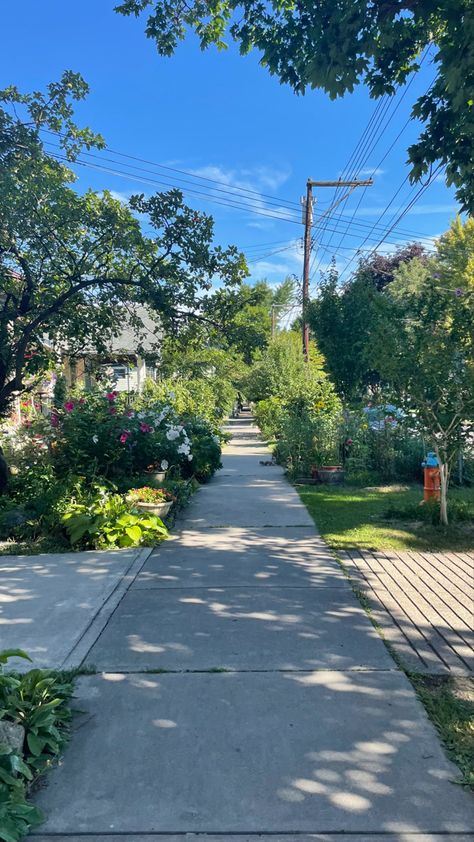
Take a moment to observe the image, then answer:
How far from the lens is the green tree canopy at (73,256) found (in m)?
6.93

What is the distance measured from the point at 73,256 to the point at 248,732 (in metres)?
6.53

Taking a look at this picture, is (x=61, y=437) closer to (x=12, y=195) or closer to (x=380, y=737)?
(x=12, y=195)

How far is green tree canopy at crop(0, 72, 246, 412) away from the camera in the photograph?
6.93 meters

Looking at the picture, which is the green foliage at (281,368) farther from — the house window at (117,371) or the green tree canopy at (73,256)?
the green tree canopy at (73,256)

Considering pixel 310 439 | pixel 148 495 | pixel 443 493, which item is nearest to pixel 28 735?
pixel 148 495

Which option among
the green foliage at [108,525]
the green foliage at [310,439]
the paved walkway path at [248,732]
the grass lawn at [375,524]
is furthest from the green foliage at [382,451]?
the paved walkway path at [248,732]

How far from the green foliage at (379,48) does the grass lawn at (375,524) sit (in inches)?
147

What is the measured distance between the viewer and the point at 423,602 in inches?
188

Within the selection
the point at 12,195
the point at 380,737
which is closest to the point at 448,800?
the point at 380,737

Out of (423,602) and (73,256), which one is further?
(73,256)

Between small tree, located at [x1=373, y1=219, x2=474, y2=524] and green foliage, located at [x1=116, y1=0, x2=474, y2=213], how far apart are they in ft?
7.49

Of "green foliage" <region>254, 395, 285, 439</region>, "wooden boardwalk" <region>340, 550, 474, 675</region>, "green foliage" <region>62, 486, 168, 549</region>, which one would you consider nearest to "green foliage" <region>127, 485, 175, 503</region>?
"green foliage" <region>62, 486, 168, 549</region>

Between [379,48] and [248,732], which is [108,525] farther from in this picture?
[379,48]

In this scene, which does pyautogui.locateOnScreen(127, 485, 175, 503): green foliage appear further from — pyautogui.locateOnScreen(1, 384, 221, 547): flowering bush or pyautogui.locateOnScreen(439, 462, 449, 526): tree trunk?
pyautogui.locateOnScreen(439, 462, 449, 526): tree trunk
